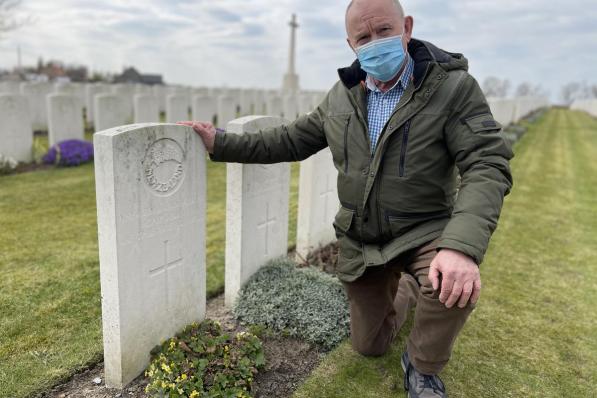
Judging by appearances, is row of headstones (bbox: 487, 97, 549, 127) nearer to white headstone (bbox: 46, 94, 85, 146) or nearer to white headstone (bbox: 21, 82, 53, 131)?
white headstone (bbox: 46, 94, 85, 146)

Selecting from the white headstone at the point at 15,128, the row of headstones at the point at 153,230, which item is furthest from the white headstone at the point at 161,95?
the row of headstones at the point at 153,230

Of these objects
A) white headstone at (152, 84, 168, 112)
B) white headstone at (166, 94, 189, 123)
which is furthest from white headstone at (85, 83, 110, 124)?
white headstone at (166, 94, 189, 123)

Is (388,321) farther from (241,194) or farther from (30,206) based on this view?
(30,206)

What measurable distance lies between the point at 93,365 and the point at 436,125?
2.29 m

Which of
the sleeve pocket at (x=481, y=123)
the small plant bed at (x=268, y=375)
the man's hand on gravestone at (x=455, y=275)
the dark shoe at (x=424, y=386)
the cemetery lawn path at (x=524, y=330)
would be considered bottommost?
the cemetery lawn path at (x=524, y=330)

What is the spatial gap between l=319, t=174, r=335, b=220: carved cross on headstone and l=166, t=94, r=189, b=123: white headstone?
7468 millimetres

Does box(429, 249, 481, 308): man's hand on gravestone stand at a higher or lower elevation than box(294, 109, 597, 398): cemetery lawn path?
higher

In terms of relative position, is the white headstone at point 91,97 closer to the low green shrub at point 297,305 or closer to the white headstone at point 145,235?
the low green shrub at point 297,305

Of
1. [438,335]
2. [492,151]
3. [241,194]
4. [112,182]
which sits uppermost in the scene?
[492,151]

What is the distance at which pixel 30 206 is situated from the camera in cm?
568

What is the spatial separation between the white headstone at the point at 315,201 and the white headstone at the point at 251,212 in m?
0.48

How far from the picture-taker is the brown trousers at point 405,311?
2.22m

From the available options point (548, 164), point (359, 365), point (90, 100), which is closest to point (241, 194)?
point (359, 365)

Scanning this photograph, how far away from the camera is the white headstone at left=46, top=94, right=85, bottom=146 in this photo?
8562 mm
